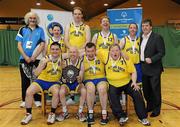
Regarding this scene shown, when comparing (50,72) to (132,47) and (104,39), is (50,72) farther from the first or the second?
(132,47)

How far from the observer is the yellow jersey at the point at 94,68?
14.7 ft

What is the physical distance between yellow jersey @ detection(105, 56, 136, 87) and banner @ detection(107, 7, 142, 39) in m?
1.55

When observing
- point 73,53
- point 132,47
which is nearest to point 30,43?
point 73,53

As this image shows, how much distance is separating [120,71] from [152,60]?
0.51 metres

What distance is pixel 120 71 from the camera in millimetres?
4344

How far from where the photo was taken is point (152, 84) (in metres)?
4.58

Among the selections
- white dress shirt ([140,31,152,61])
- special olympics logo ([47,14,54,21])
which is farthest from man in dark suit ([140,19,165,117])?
special olympics logo ([47,14,54,21])

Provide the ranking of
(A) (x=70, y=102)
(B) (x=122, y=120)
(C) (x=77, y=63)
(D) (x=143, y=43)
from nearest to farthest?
(B) (x=122, y=120) → (C) (x=77, y=63) → (D) (x=143, y=43) → (A) (x=70, y=102)

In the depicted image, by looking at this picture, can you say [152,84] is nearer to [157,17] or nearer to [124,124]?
[124,124]

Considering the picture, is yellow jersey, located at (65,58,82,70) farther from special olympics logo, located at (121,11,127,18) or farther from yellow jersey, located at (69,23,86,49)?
special olympics logo, located at (121,11,127,18)

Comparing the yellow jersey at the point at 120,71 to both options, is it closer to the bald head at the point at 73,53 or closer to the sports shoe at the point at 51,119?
the bald head at the point at 73,53

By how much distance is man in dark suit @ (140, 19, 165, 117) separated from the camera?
4.50 m

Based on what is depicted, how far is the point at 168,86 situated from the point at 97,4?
33.0 feet

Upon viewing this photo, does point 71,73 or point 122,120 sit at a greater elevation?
point 71,73
